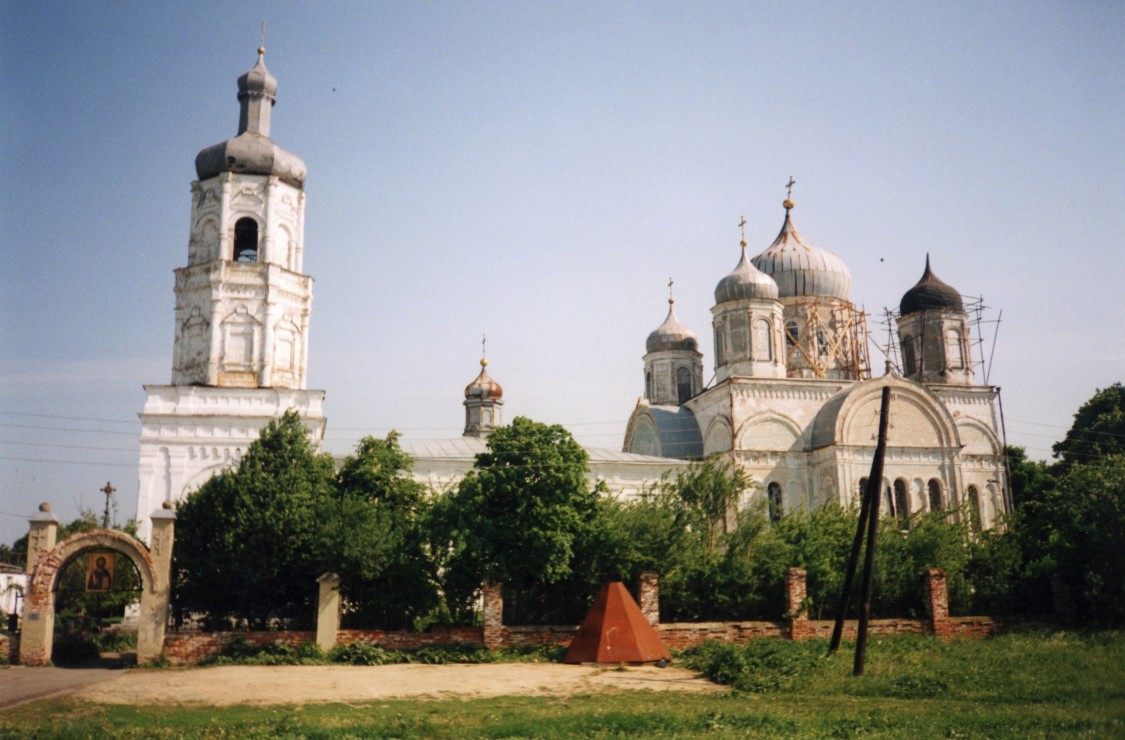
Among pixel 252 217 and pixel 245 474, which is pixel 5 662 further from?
pixel 252 217

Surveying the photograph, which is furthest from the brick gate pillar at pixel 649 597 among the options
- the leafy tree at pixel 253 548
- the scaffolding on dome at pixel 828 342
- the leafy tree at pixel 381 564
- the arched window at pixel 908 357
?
the arched window at pixel 908 357

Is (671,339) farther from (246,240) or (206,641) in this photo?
(206,641)

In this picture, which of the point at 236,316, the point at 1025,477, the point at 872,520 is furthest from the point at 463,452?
the point at 1025,477

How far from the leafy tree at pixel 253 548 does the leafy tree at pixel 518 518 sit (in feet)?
8.77

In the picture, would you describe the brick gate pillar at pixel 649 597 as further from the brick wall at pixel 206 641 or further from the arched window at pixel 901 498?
the arched window at pixel 901 498

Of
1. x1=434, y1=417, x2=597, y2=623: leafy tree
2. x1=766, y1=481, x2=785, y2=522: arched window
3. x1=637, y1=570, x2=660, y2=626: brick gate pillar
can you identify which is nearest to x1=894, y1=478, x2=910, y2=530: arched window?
x1=766, y1=481, x2=785, y2=522: arched window

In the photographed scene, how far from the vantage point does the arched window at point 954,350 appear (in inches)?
1407

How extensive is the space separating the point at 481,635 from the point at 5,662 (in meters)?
8.96

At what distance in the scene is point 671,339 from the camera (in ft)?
125

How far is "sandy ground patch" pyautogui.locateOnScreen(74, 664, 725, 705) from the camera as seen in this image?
13930mm

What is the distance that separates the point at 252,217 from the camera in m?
28.2

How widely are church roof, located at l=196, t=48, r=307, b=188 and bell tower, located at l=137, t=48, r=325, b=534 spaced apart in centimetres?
3

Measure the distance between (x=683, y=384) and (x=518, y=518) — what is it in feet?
61.2

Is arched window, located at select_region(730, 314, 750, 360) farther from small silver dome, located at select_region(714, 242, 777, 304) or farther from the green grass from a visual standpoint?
the green grass
